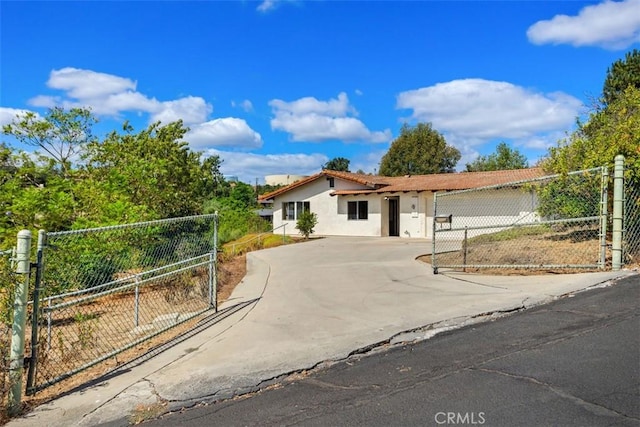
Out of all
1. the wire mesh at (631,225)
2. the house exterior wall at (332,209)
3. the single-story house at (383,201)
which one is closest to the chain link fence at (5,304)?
the wire mesh at (631,225)

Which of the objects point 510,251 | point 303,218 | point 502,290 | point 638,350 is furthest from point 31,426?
point 303,218

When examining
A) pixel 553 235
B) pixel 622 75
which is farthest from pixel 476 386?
pixel 622 75

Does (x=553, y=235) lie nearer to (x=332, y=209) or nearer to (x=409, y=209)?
(x=409, y=209)

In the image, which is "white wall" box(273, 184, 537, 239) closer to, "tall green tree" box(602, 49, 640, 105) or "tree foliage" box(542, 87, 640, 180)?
"tree foliage" box(542, 87, 640, 180)

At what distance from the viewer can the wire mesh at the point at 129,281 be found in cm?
620

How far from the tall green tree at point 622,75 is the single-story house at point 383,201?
8.31 metres

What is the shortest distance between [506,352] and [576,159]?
10.2 m

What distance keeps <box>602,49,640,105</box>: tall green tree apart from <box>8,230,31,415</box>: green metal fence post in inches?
1101

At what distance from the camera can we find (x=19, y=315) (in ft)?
12.8

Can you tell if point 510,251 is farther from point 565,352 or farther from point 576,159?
point 565,352

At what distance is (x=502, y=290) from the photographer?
7.45 metres

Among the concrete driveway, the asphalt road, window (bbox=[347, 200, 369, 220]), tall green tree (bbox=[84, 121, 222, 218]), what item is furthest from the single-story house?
the asphalt road

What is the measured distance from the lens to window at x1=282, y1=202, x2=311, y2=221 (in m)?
27.2

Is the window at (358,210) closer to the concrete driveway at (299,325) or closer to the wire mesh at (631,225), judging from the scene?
the concrete driveway at (299,325)
